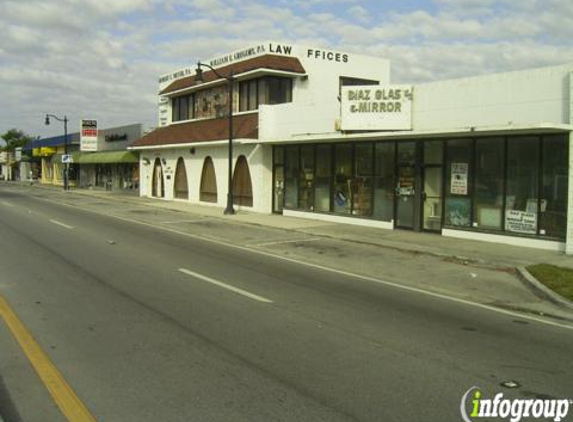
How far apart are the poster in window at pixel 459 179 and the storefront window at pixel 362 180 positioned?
3.66 m

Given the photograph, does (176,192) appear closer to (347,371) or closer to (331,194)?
(331,194)

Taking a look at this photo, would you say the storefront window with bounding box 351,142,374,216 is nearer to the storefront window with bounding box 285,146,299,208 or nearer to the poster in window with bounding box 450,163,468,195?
the poster in window with bounding box 450,163,468,195

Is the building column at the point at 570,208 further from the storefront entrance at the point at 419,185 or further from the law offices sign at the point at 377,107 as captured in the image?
the law offices sign at the point at 377,107

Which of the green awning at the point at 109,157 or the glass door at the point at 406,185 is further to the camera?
the green awning at the point at 109,157

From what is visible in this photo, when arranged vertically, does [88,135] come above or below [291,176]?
above

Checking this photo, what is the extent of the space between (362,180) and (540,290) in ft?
38.6

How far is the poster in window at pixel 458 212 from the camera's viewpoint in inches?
713

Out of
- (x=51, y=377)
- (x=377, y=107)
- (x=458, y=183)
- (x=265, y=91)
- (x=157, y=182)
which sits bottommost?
(x=51, y=377)

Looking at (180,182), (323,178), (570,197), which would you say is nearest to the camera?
(570,197)

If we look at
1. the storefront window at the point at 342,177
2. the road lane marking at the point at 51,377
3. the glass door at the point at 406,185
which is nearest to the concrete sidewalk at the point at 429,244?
the glass door at the point at 406,185

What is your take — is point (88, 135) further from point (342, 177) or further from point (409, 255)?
point (409, 255)

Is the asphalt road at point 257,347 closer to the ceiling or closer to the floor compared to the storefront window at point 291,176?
closer to the floor

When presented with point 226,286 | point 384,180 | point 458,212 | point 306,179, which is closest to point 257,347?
point 226,286

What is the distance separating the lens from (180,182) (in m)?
36.1
